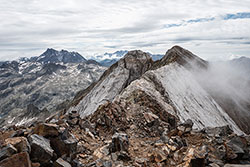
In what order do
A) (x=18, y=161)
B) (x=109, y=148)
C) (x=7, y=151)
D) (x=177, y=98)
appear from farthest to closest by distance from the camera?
(x=177, y=98) < (x=109, y=148) < (x=7, y=151) < (x=18, y=161)

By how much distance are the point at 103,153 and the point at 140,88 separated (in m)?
20.9

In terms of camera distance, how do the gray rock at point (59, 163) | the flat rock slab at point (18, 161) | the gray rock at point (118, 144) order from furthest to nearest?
the gray rock at point (118, 144) < the gray rock at point (59, 163) < the flat rock slab at point (18, 161)

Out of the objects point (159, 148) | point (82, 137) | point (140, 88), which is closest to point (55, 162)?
point (82, 137)

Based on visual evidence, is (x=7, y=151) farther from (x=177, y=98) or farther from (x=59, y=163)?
(x=177, y=98)

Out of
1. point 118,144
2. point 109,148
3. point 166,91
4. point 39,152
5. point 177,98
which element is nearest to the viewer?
point 39,152

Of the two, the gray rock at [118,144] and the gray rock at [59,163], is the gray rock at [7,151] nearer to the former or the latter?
the gray rock at [59,163]

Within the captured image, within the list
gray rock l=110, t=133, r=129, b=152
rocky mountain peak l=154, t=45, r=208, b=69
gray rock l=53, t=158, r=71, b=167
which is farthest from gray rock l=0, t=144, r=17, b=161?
rocky mountain peak l=154, t=45, r=208, b=69

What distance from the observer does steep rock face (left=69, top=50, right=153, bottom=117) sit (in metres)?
57.3

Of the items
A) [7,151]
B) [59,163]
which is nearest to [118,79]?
[59,163]

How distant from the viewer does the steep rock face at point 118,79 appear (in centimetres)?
5728

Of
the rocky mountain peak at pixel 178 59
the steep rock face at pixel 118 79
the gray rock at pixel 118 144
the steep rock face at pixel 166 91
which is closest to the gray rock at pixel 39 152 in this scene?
the gray rock at pixel 118 144

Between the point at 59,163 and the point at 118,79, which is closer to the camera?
the point at 59,163

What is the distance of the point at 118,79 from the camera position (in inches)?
2491

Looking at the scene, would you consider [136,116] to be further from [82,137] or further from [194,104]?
[194,104]
